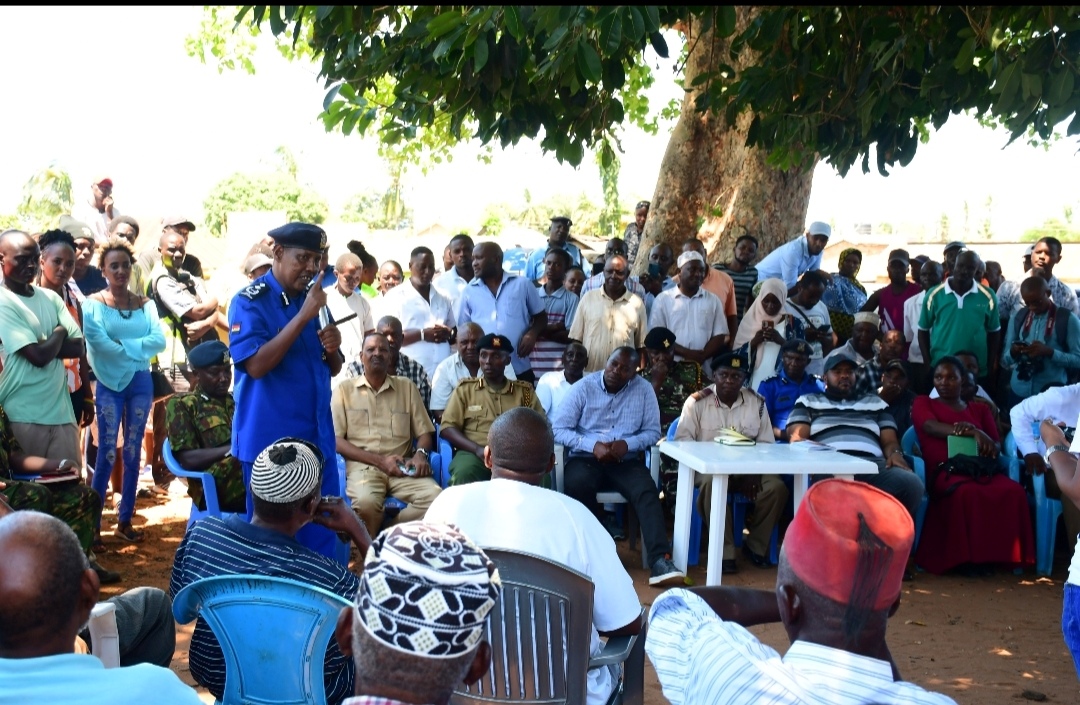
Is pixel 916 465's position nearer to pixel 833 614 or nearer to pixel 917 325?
pixel 917 325

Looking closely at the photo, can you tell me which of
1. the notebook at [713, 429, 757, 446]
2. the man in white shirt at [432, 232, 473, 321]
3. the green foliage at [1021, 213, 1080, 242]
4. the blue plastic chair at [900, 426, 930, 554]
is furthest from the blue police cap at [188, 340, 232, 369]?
the green foliage at [1021, 213, 1080, 242]

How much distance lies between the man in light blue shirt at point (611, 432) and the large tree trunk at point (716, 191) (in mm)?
5126

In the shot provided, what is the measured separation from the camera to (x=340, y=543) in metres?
5.07

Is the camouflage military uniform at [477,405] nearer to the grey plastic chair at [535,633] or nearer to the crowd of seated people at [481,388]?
the crowd of seated people at [481,388]

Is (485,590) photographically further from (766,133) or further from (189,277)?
(189,277)

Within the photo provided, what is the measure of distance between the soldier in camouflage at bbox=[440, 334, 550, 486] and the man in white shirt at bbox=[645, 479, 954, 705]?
16.3 ft

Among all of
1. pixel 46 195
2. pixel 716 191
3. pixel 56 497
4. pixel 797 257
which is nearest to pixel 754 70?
pixel 56 497

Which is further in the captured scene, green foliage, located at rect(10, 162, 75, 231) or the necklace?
green foliage, located at rect(10, 162, 75, 231)

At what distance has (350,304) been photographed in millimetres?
7945

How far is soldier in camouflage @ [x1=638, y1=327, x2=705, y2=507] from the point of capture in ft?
25.9

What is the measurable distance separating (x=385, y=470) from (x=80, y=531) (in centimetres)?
185

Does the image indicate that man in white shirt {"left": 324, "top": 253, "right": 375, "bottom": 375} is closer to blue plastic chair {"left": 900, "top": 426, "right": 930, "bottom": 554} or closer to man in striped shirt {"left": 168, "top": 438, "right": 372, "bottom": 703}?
blue plastic chair {"left": 900, "top": 426, "right": 930, "bottom": 554}

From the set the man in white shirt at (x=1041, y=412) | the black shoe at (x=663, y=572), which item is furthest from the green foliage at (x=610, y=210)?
the man in white shirt at (x=1041, y=412)

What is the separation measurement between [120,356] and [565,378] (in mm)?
3094
